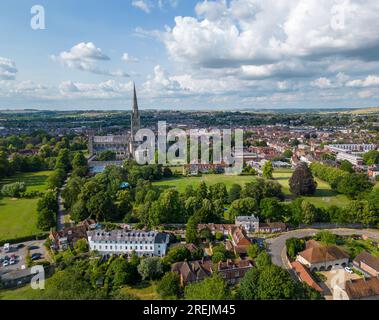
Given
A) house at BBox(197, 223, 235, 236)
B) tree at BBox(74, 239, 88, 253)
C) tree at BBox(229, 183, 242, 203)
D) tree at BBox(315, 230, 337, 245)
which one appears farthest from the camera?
tree at BBox(229, 183, 242, 203)

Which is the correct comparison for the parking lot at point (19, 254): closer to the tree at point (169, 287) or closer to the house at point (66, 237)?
the house at point (66, 237)

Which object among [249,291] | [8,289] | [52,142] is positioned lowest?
[8,289]

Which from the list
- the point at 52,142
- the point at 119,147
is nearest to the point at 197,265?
the point at 119,147

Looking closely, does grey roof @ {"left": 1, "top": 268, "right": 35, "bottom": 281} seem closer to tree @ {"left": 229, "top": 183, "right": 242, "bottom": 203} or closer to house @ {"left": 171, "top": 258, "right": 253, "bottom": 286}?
house @ {"left": 171, "top": 258, "right": 253, "bottom": 286}

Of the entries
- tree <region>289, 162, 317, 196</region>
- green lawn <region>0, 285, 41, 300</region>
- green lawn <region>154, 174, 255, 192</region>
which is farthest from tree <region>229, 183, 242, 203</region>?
green lawn <region>0, 285, 41, 300</region>

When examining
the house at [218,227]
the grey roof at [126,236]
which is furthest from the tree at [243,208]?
the grey roof at [126,236]
